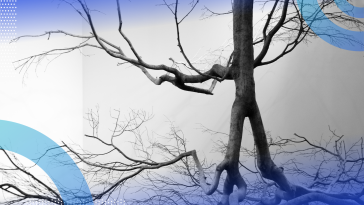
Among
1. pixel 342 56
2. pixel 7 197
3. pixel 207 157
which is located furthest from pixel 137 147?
pixel 342 56

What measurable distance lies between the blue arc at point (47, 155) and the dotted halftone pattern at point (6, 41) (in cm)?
25

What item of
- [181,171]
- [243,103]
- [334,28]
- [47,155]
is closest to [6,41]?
[47,155]

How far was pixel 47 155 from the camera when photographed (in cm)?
170

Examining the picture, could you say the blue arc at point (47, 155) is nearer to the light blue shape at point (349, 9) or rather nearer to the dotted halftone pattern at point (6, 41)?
the dotted halftone pattern at point (6, 41)

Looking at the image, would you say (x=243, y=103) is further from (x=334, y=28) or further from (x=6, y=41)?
(x=6, y=41)

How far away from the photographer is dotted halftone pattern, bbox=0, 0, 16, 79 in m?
1.74

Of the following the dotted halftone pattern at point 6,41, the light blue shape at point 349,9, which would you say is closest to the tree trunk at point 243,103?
the light blue shape at point 349,9

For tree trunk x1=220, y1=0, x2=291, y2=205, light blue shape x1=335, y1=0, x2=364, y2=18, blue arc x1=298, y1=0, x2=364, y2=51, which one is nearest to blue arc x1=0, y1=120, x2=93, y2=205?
tree trunk x1=220, y1=0, x2=291, y2=205

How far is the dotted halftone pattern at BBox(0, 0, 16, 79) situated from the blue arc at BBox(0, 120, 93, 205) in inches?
10.0

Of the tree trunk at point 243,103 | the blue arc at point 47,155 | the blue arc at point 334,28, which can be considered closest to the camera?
the tree trunk at point 243,103

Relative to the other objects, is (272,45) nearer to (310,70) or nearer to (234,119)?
(310,70)

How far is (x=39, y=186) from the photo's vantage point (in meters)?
1.59

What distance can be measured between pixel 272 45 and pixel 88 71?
3.37ft

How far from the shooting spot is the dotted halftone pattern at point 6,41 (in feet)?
5.69
